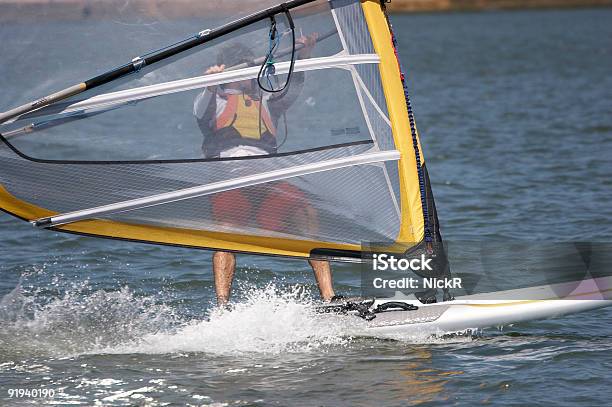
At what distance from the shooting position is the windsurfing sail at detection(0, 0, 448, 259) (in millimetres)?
5469

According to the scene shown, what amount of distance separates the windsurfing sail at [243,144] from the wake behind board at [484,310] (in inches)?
17.6

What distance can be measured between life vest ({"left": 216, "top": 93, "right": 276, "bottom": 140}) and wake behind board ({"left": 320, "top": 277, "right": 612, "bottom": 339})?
1194mm

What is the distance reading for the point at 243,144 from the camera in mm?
5625

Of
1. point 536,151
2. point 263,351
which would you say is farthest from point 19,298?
point 536,151

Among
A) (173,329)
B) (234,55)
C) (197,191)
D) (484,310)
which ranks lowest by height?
(484,310)

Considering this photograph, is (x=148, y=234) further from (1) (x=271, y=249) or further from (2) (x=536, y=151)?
(2) (x=536, y=151)

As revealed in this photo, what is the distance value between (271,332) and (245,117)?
126cm

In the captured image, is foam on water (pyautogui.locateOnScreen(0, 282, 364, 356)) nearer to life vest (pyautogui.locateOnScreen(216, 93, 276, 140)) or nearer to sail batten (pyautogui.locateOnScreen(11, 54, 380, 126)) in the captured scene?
life vest (pyautogui.locateOnScreen(216, 93, 276, 140))

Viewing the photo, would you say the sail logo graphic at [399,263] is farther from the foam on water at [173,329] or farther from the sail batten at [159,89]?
the sail batten at [159,89]

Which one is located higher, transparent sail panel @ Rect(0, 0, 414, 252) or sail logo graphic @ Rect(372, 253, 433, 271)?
transparent sail panel @ Rect(0, 0, 414, 252)

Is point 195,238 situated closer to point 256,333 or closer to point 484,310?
point 256,333

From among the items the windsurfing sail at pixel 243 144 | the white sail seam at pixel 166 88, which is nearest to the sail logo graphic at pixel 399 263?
the windsurfing sail at pixel 243 144

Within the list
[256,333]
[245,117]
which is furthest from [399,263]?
[245,117]

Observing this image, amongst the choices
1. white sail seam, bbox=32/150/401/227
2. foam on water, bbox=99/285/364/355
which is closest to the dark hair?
white sail seam, bbox=32/150/401/227
